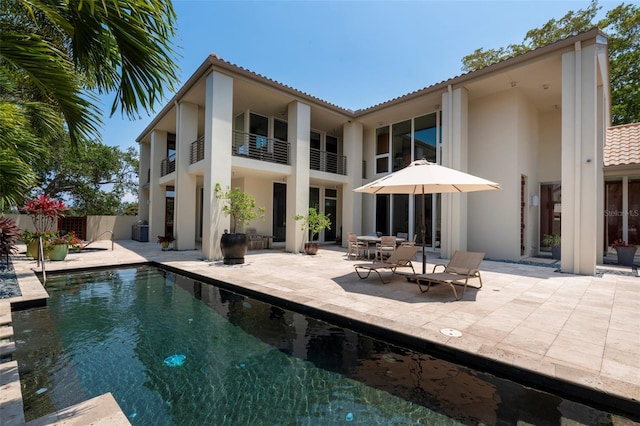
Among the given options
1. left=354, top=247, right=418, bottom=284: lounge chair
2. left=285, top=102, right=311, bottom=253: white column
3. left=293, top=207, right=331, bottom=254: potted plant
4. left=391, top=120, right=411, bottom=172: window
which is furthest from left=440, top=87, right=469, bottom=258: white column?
left=285, top=102, right=311, bottom=253: white column

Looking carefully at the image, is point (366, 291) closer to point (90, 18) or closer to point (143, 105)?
point (143, 105)

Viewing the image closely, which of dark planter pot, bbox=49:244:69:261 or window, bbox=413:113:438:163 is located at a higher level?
window, bbox=413:113:438:163

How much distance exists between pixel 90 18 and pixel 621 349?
21.2 feet

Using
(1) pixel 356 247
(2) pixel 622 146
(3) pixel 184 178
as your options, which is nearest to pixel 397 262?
(1) pixel 356 247

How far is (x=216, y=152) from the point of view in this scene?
10.2 m

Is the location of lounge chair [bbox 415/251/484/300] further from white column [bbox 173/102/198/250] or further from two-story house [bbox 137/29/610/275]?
white column [bbox 173/102/198/250]

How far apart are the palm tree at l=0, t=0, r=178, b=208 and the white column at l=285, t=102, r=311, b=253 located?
369 inches

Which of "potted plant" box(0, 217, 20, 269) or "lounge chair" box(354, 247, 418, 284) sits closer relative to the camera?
"lounge chair" box(354, 247, 418, 284)

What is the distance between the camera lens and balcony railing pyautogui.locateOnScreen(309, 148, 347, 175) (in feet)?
49.4

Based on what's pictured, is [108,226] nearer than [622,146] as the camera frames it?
No

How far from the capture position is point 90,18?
7.79 ft

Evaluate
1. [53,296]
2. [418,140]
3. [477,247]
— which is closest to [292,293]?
[53,296]

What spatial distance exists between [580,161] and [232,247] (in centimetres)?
1050

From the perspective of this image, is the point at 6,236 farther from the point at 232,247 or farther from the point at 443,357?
the point at 443,357
